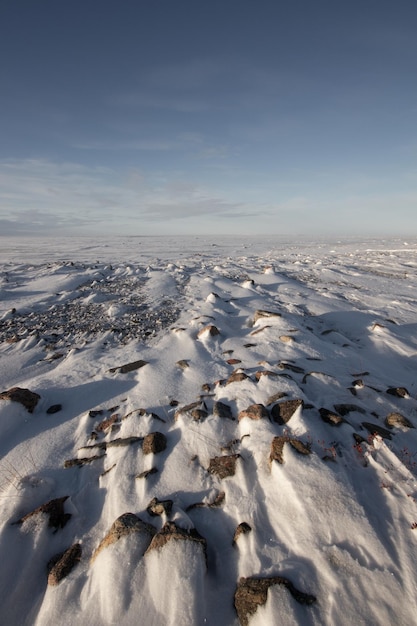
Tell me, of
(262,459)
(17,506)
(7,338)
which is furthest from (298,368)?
(7,338)

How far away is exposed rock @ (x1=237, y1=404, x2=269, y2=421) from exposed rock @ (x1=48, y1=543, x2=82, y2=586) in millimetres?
2720

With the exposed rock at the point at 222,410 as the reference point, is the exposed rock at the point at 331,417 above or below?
above

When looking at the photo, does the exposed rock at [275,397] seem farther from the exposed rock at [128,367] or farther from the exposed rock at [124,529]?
the exposed rock at [128,367]

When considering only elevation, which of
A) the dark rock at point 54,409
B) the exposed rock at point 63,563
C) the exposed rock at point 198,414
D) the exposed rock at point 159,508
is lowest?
the dark rock at point 54,409

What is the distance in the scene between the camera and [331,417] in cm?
450

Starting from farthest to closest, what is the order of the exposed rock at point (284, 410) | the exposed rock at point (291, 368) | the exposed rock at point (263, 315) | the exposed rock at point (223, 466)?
1. the exposed rock at point (263, 315)
2. the exposed rock at point (291, 368)
3. the exposed rock at point (284, 410)
4. the exposed rock at point (223, 466)

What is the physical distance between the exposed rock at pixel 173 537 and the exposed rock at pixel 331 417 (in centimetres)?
247

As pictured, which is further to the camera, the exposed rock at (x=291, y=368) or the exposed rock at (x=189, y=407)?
the exposed rock at (x=291, y=368)

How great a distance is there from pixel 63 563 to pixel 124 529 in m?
0.70

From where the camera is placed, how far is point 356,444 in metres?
3.97

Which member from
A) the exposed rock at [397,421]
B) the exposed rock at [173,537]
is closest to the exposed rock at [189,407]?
the exposed rock at [173,537]

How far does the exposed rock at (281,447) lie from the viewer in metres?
3.74

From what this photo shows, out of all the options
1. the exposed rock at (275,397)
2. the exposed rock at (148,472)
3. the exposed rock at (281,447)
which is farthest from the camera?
the exposed rock at (275,397)

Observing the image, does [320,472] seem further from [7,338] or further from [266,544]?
[7,338]
